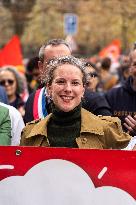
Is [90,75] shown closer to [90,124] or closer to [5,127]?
[90,124]

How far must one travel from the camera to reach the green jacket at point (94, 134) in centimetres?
370

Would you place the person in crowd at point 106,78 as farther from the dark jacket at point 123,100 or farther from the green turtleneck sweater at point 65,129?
the green turtleneck sweater at point 65,129

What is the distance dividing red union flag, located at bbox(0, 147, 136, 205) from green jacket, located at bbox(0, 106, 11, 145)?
19 cm

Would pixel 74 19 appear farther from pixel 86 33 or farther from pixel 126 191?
pixel 86 33

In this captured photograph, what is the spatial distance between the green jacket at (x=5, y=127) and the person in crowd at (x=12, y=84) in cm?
317

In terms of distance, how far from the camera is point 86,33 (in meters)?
46.0

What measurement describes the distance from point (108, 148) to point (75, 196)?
390 mm

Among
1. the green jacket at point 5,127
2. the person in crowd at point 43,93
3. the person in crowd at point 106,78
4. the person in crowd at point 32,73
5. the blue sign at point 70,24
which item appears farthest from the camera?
the blue sign at point 70,24

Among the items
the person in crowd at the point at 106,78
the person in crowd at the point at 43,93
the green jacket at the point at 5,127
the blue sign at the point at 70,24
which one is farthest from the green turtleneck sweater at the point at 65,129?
the blue sign at the point at 70,24

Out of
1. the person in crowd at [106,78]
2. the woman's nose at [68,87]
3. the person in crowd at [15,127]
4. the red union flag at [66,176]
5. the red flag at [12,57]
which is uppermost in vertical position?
the woman's nose at [68,87]

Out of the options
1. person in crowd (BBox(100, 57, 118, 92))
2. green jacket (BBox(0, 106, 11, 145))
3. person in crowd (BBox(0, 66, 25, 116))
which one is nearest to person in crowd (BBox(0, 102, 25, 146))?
green jacket (BBox(0, 106, 11, 145))

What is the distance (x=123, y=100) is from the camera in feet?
16.8

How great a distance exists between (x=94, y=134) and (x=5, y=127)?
57 centimetres

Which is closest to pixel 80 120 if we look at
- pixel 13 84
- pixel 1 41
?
pixel 13 84
